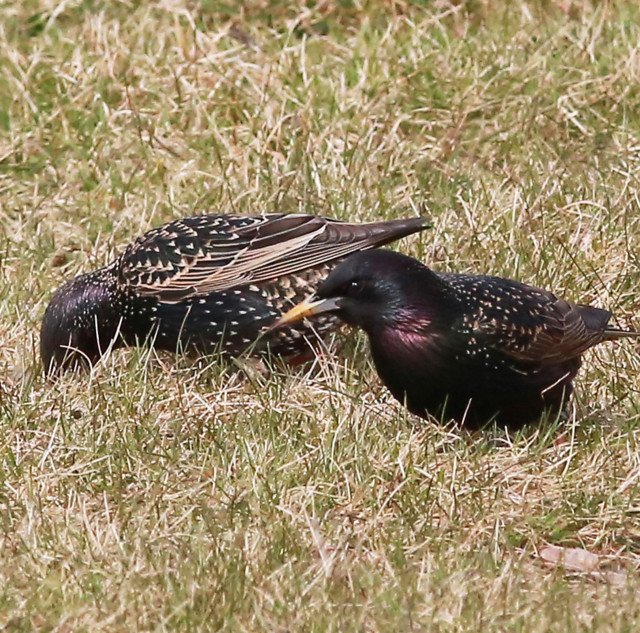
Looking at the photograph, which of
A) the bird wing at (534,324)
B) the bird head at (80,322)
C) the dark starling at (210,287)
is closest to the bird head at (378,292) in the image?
the bird wing at (534,324)

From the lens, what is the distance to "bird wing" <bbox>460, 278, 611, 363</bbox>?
5332 mm

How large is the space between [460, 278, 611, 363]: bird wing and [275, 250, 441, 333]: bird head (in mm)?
238

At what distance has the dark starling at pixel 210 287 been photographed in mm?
6211

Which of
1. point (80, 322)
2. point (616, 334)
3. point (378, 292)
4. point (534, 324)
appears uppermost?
point (378, 292)

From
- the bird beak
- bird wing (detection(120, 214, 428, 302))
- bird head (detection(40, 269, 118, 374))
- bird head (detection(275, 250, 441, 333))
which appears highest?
bird head (detection(275, 250, 441, 333))

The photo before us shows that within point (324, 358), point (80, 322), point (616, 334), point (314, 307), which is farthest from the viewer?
point (80, 322)

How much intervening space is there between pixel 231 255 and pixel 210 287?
162mm

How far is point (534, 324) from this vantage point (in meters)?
5.43

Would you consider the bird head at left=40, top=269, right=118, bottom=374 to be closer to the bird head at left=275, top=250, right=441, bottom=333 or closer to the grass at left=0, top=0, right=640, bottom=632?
the grass at left=0, top=0, right=640, bottom=632

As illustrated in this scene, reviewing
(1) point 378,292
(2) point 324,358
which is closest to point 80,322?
(2) point 324,358

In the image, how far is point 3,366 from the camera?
20.1 feet

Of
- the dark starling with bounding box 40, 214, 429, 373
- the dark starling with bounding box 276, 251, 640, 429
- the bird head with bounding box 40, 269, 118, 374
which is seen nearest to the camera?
the dark starling with bounding box 276, 251, 640, 429

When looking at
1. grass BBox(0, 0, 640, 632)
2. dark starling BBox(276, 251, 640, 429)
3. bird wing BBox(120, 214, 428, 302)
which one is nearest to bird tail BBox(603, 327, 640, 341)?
grass BBox(0, 0, 640, 632)

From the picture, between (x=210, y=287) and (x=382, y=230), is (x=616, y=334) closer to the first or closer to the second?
(x=382, y=230)
